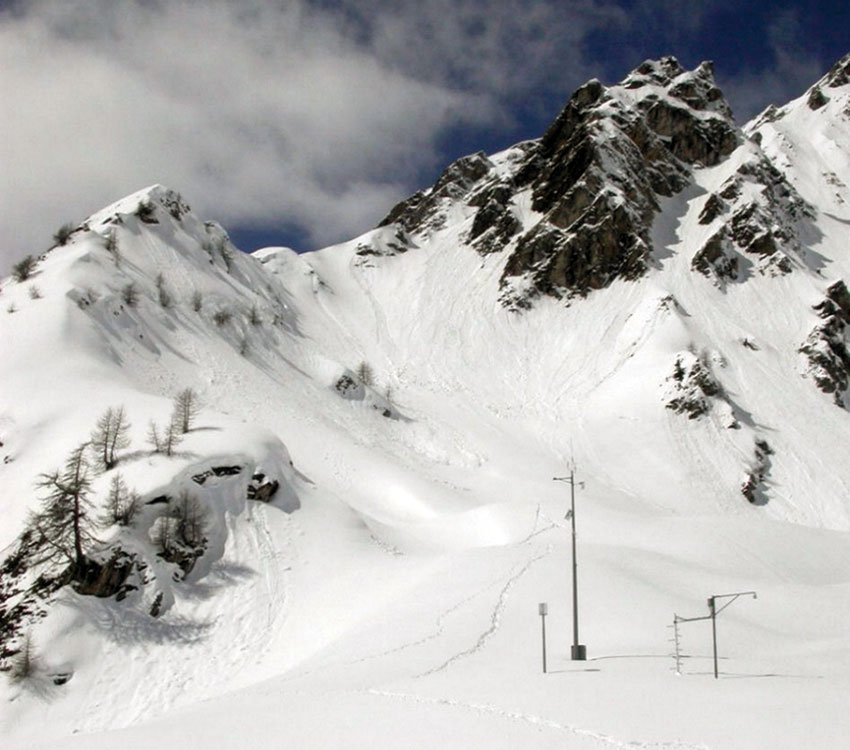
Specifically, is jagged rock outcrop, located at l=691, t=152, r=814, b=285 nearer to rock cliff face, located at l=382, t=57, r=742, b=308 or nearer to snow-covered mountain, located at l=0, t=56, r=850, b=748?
snow-covered mountain, located at l=0, t=56, r=850, b=748

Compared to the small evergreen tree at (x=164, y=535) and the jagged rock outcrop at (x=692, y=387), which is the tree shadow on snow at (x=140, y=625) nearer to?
the small evergreen tree at (x=164, y=535)

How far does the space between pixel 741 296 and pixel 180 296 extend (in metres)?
72.0

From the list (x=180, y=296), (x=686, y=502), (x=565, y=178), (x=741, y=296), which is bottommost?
(x=686, y=502)

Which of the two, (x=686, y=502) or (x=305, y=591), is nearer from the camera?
(x=305, y=591)

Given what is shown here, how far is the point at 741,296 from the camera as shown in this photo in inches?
3499

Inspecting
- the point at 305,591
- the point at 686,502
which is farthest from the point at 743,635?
the point at 686,502

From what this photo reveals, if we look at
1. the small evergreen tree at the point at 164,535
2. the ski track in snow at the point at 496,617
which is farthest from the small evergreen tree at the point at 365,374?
the ski track in snow at the point at 496,617

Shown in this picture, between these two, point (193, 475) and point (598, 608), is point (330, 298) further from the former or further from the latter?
point (598, 608)

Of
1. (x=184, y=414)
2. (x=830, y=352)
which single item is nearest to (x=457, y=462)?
(x=184, y=414)

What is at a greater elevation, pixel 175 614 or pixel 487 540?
pixel 487 540

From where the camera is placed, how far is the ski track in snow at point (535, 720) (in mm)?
10430

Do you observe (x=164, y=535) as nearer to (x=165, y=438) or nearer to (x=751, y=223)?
(x=165, y=438)

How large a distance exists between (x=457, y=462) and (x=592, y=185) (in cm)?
5984

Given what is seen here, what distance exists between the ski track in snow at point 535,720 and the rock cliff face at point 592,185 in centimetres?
8314
